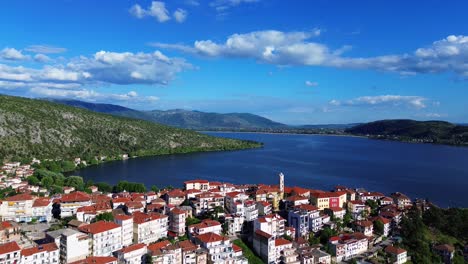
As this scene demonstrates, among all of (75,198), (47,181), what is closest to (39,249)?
(75,198)

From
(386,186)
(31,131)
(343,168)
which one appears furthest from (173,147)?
(386,186)

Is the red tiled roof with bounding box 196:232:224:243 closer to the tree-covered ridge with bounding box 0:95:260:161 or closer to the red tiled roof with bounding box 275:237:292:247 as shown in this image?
the red tiled roof with bounding box 275:237:292:247

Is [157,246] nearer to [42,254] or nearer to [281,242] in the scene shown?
[42,254]

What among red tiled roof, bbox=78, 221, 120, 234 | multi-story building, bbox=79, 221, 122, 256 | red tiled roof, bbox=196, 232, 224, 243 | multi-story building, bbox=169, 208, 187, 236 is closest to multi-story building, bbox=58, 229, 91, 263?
multi-story building, bbox=79, 221, 122, 256

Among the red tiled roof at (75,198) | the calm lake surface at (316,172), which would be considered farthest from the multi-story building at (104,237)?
the calm lake surface at (316,172)

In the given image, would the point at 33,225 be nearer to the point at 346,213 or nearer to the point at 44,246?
the point at 44,246
